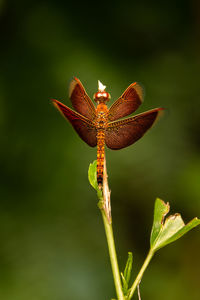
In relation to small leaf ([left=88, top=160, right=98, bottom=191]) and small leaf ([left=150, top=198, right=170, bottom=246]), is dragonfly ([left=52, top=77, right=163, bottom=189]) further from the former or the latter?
small leaf ([left=150, top=198, right=170, bottom=246])

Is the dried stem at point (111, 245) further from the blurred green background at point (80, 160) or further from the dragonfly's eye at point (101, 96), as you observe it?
the blurred green background at point (80, 160)

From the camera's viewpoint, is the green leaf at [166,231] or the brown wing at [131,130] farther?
the brown wing at [131,130]

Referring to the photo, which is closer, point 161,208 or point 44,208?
point 161,208


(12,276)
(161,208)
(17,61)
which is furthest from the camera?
(17,61)

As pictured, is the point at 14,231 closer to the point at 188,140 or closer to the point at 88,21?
the point at 188,140

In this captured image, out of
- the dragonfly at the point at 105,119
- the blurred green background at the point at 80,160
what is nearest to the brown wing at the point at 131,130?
the dragonfly at the point at 105,119

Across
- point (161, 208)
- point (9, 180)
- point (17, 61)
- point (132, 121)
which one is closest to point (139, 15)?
point (17, 61)
